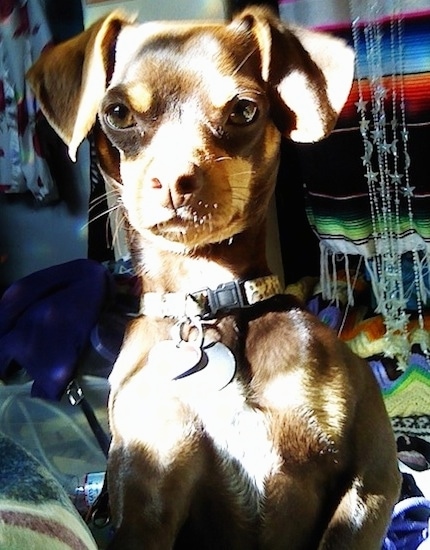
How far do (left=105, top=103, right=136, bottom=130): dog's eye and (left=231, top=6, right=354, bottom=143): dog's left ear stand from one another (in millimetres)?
96

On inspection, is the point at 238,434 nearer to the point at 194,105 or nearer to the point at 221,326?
the point at 221,326

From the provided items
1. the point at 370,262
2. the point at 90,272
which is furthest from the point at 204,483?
the point at 370,262

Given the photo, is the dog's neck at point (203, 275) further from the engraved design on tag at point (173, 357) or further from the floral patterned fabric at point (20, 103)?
the floral patterned fabric at point (20, 103)

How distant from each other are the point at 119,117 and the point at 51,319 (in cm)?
36

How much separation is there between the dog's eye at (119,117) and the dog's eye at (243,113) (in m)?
0.06

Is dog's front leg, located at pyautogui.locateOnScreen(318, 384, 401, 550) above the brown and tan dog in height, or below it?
below

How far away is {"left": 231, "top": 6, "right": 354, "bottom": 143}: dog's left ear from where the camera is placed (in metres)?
0.58

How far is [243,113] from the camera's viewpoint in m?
0.55

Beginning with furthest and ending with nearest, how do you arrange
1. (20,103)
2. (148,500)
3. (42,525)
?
1. (20,103)
2. (148,500)
3. (42,525)

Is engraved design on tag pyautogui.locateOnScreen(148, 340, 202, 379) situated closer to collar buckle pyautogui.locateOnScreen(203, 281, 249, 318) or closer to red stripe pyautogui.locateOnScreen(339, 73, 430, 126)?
collar buckle pyautogui.locateOnScreen(203, 281, 249, 318)

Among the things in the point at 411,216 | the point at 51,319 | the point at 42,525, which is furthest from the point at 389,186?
the point at 42,525

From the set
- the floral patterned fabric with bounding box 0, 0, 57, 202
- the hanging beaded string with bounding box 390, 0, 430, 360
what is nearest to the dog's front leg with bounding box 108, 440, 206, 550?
the floral patterned fabric with bounding box 0, 0, 57, 202

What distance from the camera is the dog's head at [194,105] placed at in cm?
54

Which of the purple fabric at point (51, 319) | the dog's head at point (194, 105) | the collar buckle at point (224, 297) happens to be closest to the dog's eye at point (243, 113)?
the dog's head at point (194, 105)
